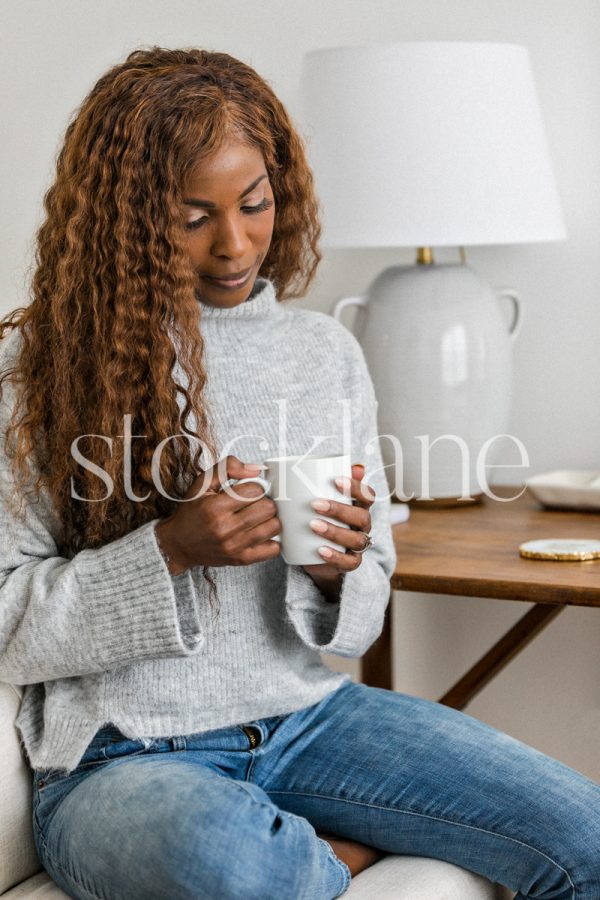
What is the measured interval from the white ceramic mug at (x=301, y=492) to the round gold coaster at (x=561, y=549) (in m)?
0.37

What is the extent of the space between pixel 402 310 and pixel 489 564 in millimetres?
410

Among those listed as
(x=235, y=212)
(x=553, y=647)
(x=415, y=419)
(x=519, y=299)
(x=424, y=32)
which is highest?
(x=424, y=32)

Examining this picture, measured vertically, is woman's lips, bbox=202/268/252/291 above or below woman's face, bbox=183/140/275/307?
below

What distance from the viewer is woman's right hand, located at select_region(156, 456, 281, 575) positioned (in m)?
0.99

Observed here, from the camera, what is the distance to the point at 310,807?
1.10 metres

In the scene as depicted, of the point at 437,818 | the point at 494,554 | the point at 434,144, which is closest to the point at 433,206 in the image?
the point at 434,144

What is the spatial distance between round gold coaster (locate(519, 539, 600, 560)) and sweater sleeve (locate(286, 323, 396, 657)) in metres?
0.18

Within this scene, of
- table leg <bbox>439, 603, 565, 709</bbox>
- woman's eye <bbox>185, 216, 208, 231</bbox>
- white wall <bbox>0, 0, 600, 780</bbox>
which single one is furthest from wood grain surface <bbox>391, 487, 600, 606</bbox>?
woman's eye <bbox>185, 216, 208, 231</bbox>

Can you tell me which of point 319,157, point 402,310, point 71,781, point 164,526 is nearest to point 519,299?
point 402,310

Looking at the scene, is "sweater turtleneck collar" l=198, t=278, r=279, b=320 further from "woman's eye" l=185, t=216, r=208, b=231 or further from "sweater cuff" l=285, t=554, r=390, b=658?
"sweater cuff" l=285, t=554, r=390, b=658

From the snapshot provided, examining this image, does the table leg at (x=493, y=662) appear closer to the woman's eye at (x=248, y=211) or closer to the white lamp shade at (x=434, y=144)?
the white lamp shade at (x=434, y=144)

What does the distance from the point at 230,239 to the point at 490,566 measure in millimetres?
487

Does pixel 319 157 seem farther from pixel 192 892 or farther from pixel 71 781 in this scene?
pixel 192 892

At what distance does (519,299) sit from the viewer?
1684 mm
